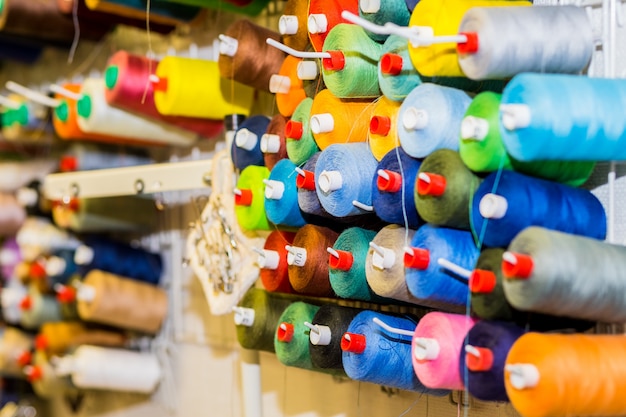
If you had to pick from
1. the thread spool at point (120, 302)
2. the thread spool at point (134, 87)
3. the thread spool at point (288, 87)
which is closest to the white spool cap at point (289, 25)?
the thread spool at point (288, 87)

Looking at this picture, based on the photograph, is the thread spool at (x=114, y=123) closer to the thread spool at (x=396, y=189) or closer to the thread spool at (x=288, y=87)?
the thread spool at (x=288, y=87)

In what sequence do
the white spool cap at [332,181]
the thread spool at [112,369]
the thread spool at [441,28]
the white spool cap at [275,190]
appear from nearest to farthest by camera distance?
1. the thread spool at [441,28]
2. the white spool cap at [332,181]
3. the white spool cap at [275,190]
4. the thread spool at [112,369]

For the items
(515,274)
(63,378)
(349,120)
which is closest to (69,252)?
(63,378)

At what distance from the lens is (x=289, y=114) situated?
3.63 ft

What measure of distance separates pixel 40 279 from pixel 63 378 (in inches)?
8.3

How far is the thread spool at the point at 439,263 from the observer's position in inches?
33.6

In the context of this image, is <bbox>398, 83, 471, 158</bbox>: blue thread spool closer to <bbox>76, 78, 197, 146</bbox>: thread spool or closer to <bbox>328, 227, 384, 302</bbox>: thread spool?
<bbox>328, 227, 384, 302</bbox>: thread spool

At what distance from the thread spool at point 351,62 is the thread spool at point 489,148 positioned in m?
0.16

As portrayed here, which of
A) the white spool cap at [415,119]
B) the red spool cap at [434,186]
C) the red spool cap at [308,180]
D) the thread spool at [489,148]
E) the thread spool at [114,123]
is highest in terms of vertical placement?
the thread spool at [114,123]

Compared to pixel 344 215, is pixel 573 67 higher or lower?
higher

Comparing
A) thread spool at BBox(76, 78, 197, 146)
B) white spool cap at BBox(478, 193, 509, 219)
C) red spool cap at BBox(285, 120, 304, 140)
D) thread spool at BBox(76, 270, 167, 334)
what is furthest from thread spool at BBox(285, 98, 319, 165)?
thread spool at BBox(76, 270, 167, 334)

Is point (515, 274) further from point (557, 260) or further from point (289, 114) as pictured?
point (289, 114)

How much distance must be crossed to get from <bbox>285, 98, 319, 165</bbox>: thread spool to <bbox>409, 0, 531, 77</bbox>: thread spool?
199mm

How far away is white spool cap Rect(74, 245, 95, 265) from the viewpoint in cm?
160
